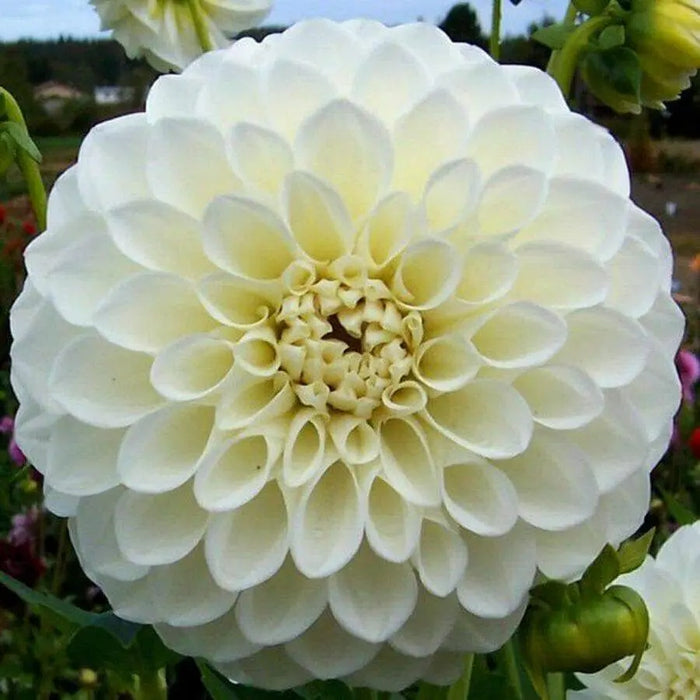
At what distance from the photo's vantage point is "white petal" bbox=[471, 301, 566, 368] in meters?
0.45

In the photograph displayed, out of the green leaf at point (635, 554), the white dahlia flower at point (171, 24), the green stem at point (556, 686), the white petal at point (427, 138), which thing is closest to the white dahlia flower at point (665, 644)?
the green stem at point (556, 686)

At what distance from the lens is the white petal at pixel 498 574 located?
0.45m

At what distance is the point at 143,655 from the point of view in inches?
28.6

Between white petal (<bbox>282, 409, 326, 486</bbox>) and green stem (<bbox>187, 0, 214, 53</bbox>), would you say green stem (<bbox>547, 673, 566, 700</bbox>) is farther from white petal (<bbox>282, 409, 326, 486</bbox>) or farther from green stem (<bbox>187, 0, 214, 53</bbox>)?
green stem (<bbox>187, 0, 214, 53</bbox>)

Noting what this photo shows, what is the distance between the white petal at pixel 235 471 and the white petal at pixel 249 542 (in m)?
0.01

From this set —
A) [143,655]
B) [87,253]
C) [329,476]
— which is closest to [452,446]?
[329,476]

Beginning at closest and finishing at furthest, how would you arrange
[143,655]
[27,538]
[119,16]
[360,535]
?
[360,535] → [143,655] → [119,16] → [27,538]

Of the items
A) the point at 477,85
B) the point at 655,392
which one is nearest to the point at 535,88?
the point at 477,85

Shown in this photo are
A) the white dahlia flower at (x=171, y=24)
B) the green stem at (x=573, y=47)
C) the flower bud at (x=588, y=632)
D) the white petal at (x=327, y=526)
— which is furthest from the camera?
the white dahlia flower at (x=171, y=24)

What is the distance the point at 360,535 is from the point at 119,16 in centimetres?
69

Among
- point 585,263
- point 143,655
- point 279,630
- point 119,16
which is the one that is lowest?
point 143,655

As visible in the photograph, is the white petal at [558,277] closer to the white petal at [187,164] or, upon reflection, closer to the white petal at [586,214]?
the white petal at [586,214]

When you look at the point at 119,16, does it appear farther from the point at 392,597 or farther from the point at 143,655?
the point at 392,597

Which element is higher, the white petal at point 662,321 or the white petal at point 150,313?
the white petal at point 150,313
